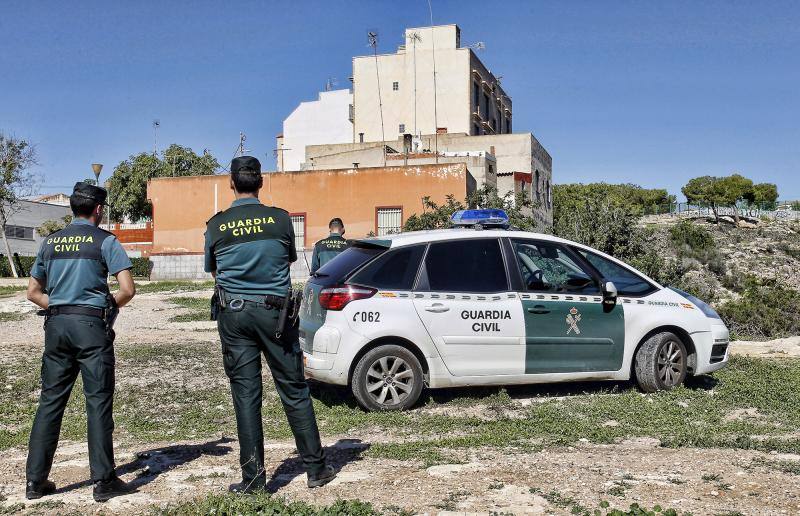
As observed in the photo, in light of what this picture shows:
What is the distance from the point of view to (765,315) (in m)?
17.6

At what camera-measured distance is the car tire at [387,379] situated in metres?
7.05

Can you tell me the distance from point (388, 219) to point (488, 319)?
2381 cm

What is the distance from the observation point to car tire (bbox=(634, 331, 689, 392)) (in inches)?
306

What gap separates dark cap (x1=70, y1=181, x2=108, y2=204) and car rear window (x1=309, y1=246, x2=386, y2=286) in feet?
8.69

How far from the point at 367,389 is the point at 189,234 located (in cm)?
2734

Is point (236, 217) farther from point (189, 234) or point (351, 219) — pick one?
point (189, 234)

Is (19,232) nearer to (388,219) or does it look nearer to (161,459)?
(388,219)

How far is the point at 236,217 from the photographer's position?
4.64 metres

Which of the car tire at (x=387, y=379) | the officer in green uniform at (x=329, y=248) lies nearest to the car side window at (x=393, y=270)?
the car tire at (x=387, y=379)

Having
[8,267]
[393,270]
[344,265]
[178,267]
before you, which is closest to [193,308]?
[344,265]

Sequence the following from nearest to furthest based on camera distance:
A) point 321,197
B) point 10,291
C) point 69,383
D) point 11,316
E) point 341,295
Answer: point 69,383 → point 341,295 → point 11,316 → point 10,291 → point 321,197

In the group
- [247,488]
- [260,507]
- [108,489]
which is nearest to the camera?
[260,507]

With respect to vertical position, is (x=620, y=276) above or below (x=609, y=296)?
above

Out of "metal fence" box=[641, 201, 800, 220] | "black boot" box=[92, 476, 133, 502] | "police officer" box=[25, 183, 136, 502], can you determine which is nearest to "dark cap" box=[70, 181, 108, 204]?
"police officer" box=[25, 183, 136, 502]
